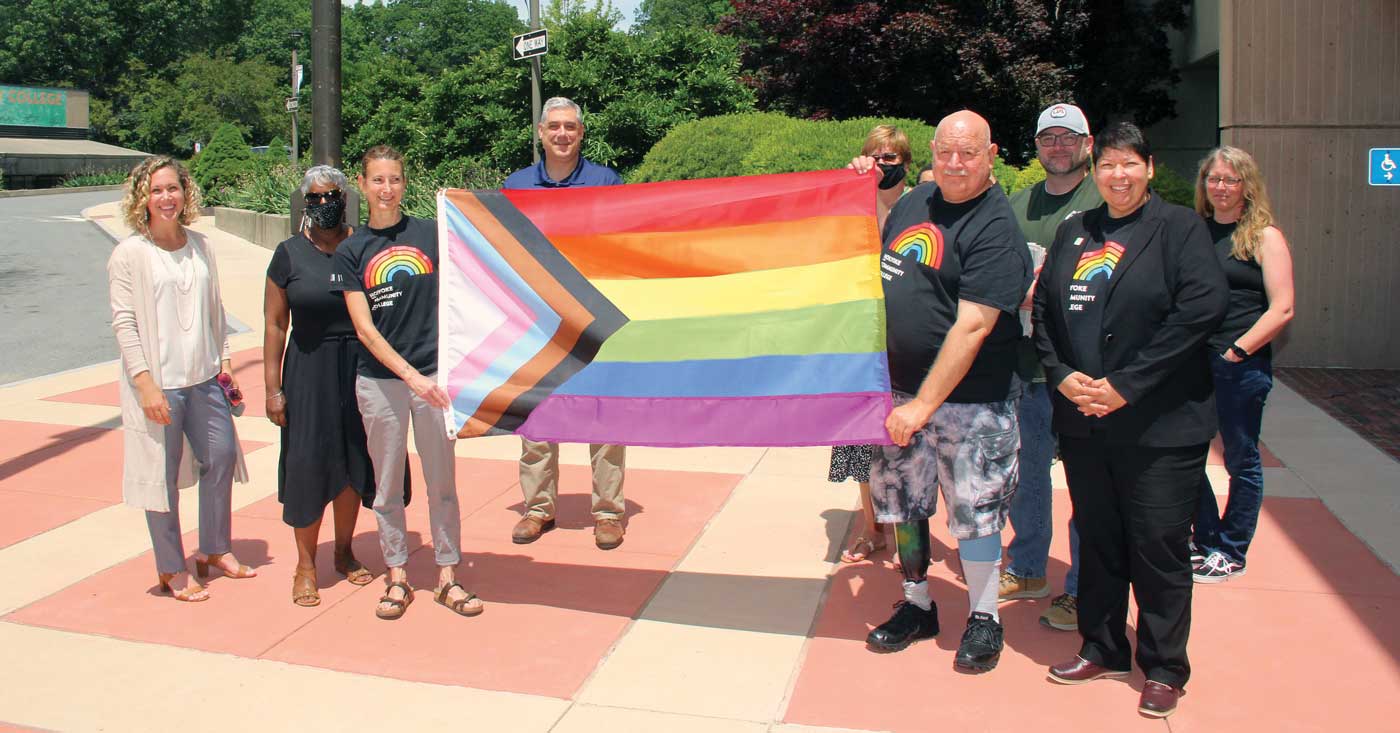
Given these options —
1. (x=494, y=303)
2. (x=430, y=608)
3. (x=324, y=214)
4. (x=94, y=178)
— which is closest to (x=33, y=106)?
(x=94, y=178)

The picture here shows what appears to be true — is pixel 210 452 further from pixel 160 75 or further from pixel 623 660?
pixel 160 75

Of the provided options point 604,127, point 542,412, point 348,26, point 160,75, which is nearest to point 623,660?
point 542,412

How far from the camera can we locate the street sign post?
10.1m

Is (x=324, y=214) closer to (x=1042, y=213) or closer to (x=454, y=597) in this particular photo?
(x=454, y=597)

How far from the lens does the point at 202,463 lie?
17.2ft

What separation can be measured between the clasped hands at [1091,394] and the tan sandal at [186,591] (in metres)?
3.76

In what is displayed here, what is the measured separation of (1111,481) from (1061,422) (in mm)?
270

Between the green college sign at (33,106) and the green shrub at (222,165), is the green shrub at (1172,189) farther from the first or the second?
the green college sign at (33,106)

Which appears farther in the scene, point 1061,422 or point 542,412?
point 542,412

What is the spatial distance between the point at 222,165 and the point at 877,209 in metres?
33.2

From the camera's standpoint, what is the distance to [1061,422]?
4191mm

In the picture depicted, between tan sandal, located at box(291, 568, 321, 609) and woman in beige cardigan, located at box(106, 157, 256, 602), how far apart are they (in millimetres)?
411

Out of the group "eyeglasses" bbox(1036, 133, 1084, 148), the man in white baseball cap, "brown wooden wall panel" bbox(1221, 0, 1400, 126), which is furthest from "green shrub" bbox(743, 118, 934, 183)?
"eyeglasses" bbox(1036, 133, 1084, 148)

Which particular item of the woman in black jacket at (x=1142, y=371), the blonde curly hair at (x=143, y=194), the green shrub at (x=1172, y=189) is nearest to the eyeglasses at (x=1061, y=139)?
the woman in black jacket at (x=1142, y=371)
